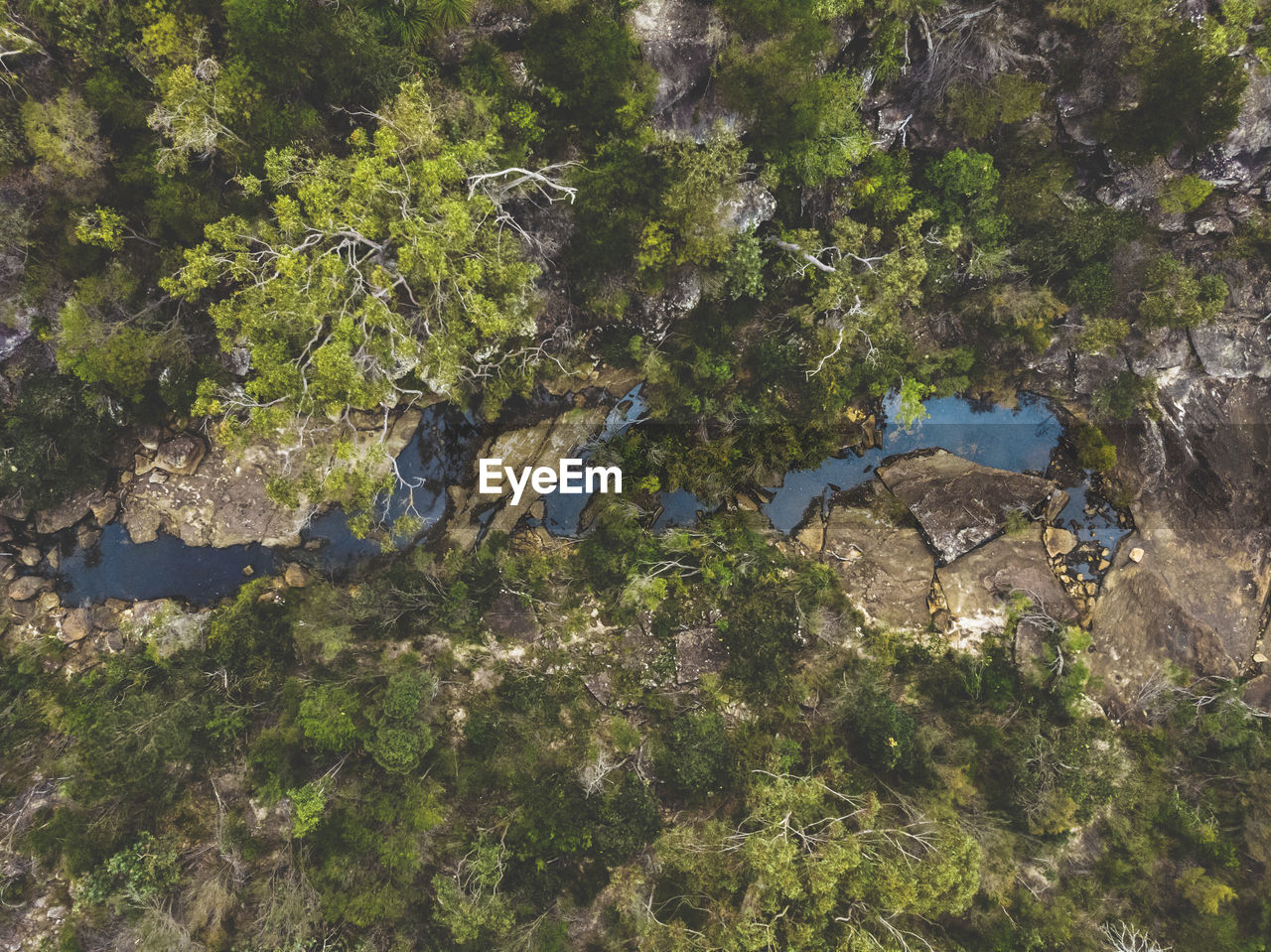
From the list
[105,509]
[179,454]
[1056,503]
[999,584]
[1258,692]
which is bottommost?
[1258,692]

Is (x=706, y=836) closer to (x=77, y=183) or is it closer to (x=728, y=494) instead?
(x=728, y=494)

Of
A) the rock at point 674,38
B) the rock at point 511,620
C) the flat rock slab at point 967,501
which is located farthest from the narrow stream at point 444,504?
the rock at point 674,38

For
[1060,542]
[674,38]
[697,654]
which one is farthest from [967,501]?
[674,38]

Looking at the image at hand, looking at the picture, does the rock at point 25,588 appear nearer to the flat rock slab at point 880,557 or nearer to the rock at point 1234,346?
the flat rock slab at point 880,557

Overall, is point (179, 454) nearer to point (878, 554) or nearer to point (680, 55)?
point (680, 55)

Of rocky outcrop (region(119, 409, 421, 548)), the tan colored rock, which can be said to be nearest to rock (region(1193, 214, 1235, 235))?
the tan colored rock

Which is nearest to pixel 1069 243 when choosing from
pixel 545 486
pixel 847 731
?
pixel 847 731
